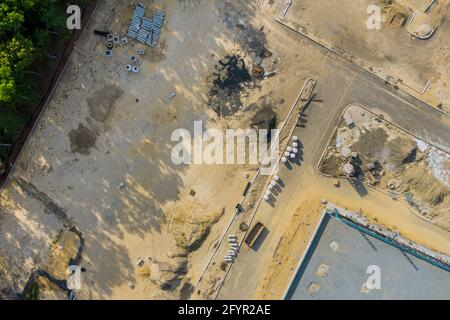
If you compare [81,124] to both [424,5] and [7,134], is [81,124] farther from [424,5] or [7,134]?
[424,5]

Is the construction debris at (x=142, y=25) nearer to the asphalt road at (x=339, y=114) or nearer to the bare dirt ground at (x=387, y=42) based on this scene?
the bare dirt ground at (x=387, y=42)

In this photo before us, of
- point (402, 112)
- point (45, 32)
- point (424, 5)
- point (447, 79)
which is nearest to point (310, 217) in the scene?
point (402, 112)

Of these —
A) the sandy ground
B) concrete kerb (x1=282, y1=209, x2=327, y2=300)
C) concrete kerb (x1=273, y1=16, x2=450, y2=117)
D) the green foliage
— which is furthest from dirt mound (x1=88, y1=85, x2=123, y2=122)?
concrete kerb (x1=282, y1=209, x2=327, y2=300)

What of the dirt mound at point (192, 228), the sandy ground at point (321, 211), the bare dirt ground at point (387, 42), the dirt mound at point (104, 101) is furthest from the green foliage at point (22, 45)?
the sandy ground at point (321, 211)

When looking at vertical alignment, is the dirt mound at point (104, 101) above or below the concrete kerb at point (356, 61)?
below

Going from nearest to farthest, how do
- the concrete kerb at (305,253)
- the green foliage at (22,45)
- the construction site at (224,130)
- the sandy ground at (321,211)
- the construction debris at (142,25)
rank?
1. the green foliage at (22,45)
2. the concrete kerb at (305,253)
3. the sandy ground at (321,211)
4. the construction debris at (142,25)
5. the construction site at (224,130)

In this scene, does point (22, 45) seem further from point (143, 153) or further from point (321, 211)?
point (321, 211)
